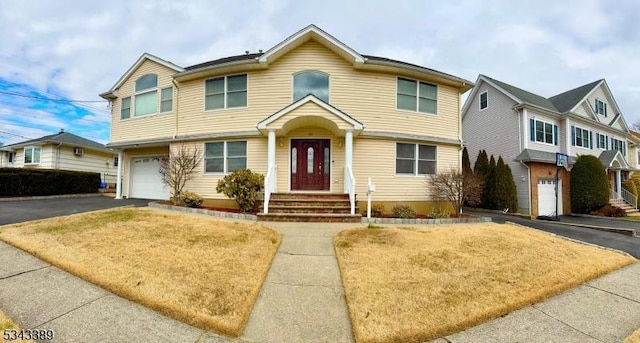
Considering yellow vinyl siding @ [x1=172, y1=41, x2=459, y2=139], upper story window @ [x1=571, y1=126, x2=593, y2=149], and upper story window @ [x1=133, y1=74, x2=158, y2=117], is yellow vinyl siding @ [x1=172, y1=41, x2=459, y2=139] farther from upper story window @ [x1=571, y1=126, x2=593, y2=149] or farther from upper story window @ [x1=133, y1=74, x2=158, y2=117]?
upper story window @ [x1=571, y1=126, x2=593, y2=149]

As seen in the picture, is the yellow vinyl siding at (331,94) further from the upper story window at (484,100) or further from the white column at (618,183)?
the white column at (618,183)

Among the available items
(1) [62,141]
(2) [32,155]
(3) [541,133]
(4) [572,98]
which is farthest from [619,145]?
(2) [32,155]

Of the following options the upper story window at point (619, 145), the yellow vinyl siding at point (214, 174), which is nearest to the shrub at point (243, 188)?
the yellow vinyl siding at point (214, 174)

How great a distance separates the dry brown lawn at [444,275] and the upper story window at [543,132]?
11.9 meters

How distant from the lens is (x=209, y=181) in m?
11.9

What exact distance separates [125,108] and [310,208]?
11.5 metres

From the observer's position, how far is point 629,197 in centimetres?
2106

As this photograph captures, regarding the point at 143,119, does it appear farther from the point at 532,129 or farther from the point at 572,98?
the point at 572,98

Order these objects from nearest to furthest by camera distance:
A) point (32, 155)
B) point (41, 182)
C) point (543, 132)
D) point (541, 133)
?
point (41, 182) < point (541, 133) < point (543, 132) < point (32, 155)

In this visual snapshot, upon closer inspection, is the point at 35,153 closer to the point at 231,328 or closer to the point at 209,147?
the point at 209,147

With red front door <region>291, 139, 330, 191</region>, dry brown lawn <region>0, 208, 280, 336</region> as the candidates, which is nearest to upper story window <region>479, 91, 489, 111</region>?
red front door <region>291, 139, 330, 191</region>

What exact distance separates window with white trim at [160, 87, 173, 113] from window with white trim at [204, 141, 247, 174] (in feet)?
9.57

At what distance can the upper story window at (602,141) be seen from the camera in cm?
2080

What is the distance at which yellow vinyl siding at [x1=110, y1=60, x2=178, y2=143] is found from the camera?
1295 cm
